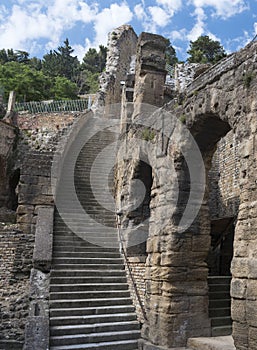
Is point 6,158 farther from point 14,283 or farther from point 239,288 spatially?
point 239,288

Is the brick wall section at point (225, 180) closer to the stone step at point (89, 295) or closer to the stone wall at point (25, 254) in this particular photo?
the stone step at point (89, 295)

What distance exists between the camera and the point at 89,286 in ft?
27.7

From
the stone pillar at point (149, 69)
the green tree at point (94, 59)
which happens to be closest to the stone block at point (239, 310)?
the stone pillar at point (149, 69)

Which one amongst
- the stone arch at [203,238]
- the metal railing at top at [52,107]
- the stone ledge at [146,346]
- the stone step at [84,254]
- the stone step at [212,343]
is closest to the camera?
the stone arch at [203,238]

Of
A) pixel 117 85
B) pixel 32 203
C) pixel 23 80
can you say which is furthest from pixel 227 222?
pixel 23 80

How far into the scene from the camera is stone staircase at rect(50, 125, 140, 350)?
7.30 meters

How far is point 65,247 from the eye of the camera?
9.39 metres

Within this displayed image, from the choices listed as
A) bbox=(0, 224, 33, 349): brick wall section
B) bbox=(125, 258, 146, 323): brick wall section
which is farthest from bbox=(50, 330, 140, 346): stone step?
bbox=(0, 224, 33, 349): brick wall section

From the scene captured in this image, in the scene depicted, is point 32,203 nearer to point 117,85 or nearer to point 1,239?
point 1,239

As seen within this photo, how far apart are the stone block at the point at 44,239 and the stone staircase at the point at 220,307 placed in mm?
3660

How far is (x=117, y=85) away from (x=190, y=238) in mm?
19924

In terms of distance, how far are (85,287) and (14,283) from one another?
5.02ft

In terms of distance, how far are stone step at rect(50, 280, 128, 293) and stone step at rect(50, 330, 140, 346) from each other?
1.21 m

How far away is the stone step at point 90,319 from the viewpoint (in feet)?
24.3
